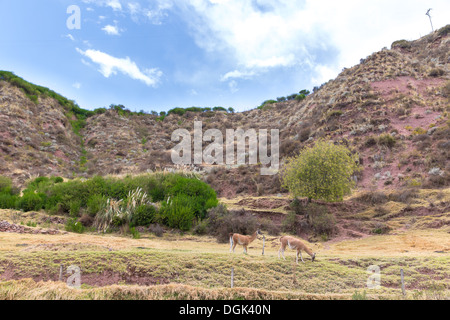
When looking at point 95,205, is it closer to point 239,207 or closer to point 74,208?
point 74,208

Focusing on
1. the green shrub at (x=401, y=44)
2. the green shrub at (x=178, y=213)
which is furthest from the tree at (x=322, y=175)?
the green shrub at (x=401, y=44)

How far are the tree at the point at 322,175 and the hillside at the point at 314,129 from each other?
601cm

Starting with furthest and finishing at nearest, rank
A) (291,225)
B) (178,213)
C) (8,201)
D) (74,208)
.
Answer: (8,201) → (291,225) → (74,208) → (178,213)

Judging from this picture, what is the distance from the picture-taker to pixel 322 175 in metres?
18.3

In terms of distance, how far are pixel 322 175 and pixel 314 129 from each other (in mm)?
17978

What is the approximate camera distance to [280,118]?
165 ft

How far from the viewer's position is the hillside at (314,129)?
2466 centimetres

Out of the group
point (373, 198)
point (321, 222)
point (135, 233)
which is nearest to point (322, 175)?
point (321, 222)

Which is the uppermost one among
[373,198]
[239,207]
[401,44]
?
[401,44]

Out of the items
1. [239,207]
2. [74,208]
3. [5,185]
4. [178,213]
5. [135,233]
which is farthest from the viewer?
[239,207]

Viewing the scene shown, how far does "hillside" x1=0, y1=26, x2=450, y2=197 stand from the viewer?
24663 mm

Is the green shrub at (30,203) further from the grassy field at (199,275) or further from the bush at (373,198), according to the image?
the bush at (373,198)
